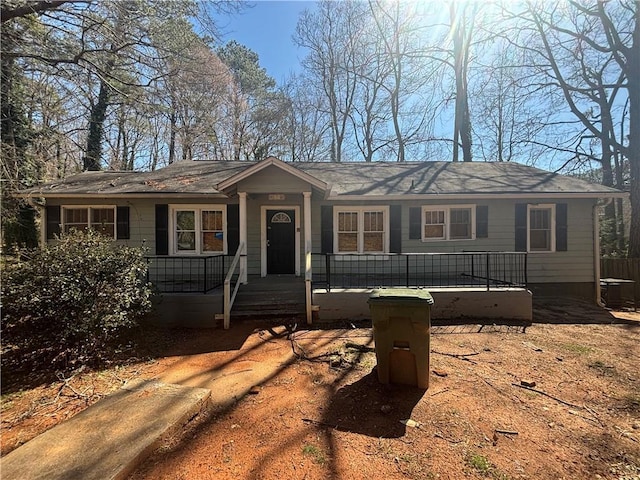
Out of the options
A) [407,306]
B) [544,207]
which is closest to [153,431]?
A: [407,306]

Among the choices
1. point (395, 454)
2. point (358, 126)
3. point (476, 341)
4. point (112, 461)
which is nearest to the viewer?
point (112, 461)

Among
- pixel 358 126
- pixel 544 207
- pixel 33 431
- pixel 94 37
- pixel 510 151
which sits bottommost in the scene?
pixel 33 431

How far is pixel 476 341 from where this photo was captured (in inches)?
219

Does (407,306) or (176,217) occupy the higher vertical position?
(176,217)

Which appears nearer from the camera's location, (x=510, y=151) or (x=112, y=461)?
(x=112, y=461)

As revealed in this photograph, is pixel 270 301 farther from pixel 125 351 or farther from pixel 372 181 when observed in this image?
pixel 372 181

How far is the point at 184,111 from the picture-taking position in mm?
18922

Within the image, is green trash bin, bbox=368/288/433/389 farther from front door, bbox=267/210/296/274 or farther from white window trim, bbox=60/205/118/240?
white window trim, bbox=60/205/118/240

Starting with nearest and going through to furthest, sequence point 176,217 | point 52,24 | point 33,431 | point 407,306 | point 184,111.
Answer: point 33,431
point 407,306
point 52,24
point 176,217
point 184,111

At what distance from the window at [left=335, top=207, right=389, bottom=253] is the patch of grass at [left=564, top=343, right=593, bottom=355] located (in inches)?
187

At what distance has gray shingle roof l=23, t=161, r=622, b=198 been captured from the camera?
8641 mm

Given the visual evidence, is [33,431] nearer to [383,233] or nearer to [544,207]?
[383,233]

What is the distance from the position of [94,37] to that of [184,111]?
12465mm

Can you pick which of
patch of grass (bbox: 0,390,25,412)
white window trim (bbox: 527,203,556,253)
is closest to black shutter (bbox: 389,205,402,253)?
white window trim (bbox: 527,203,556,253)
